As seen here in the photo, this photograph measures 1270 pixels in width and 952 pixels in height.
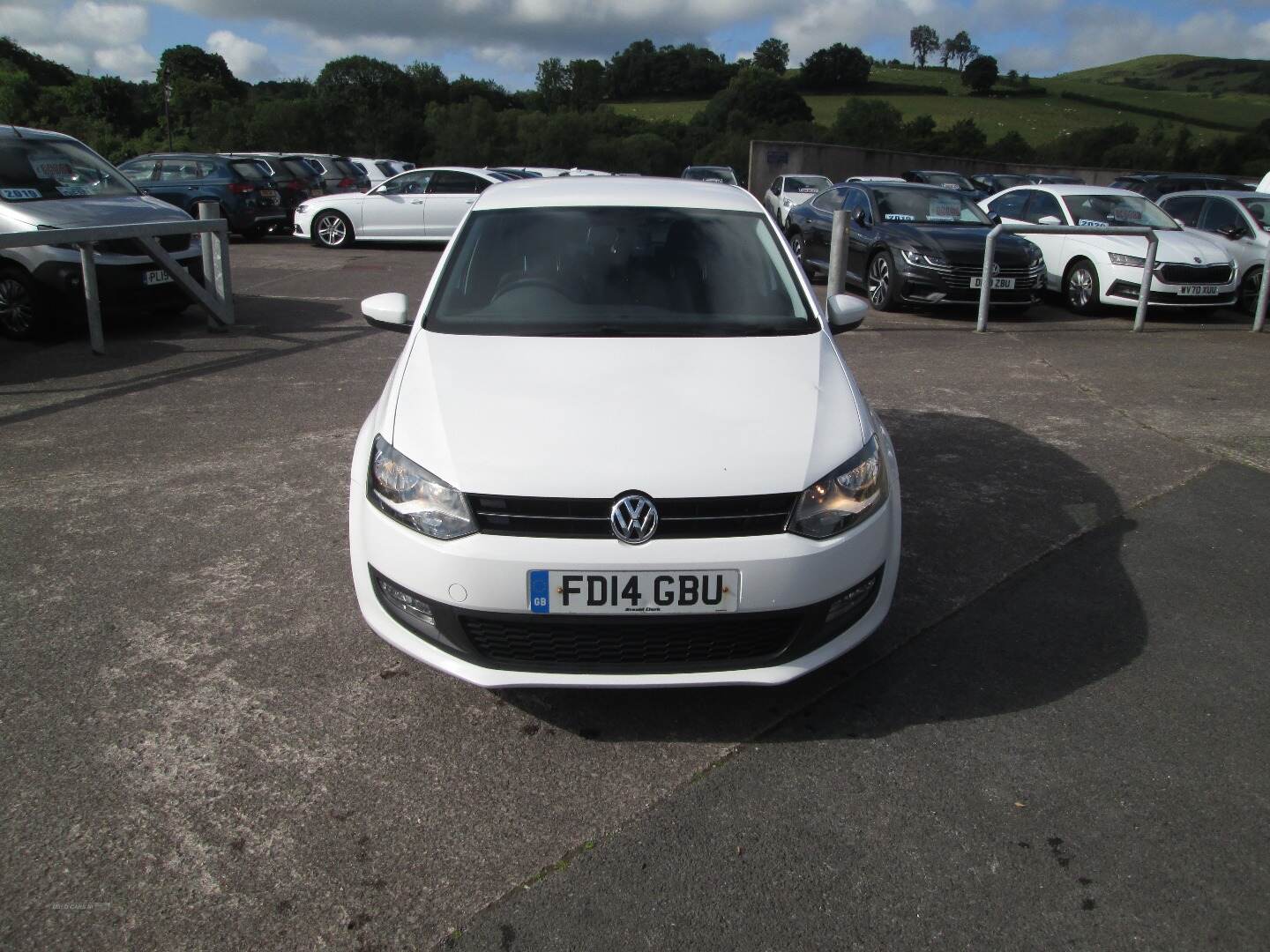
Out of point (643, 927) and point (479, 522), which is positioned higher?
point (479, 522)

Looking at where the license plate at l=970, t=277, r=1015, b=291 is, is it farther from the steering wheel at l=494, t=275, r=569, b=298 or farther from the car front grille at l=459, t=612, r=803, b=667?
the car front grille at l=459, t=612, r=803, b=667

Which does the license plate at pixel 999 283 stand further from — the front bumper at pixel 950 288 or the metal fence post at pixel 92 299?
the metal fence post at pixel 92 299

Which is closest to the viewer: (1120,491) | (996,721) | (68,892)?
(68,892)

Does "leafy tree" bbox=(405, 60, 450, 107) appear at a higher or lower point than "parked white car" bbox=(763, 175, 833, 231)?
higher

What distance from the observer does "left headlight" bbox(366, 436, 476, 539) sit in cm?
292

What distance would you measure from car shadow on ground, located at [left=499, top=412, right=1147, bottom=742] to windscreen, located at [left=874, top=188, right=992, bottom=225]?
6.85 m

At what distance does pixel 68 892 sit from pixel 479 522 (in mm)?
1350

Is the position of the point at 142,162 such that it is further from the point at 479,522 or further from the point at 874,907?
the point at 874,907

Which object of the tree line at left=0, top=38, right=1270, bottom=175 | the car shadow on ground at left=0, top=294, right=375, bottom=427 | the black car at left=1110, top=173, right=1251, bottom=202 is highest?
the tree line at left=0, top=38, right=1270, bottom=175

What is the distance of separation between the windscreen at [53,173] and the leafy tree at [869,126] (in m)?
38.2

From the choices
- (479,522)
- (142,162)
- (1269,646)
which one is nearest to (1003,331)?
(1269,646)

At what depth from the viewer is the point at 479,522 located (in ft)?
9.51

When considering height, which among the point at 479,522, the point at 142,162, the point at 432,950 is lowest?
the point at 432,950

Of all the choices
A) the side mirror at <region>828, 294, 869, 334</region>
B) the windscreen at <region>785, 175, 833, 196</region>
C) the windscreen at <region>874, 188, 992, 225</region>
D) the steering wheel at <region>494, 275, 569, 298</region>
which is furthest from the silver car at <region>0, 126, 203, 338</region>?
the windscreen at <region>785, 175, 833, 196</region>
